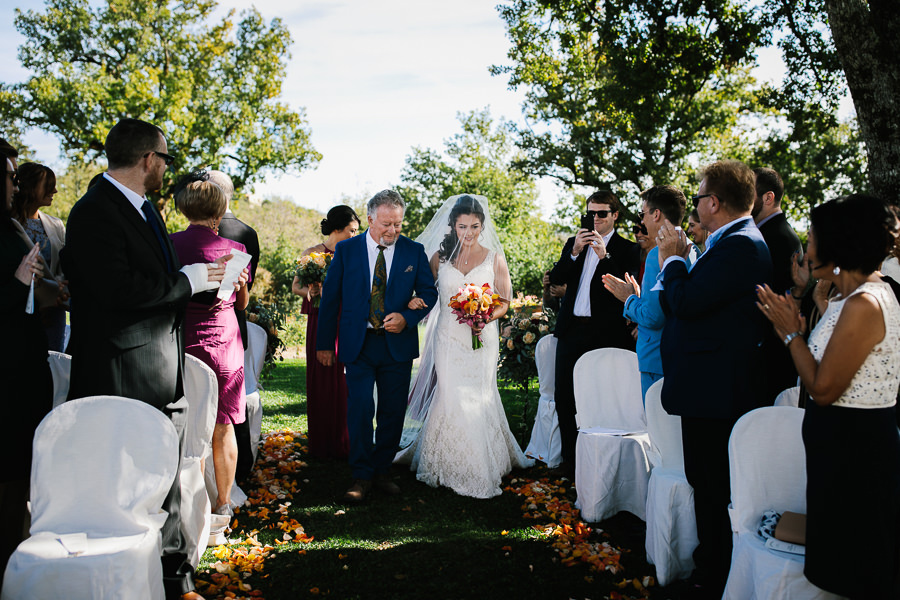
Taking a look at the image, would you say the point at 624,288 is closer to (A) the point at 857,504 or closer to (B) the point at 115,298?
(A) the point at 857,504

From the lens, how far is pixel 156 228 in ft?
11.2

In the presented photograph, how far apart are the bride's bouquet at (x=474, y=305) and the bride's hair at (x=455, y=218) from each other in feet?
1.41

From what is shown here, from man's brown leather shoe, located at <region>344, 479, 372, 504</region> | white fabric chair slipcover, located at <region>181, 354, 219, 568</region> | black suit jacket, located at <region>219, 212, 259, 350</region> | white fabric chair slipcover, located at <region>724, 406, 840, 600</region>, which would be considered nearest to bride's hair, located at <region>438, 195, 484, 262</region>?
black suit jacket, located at <region>219, 212, 259, 350</region>

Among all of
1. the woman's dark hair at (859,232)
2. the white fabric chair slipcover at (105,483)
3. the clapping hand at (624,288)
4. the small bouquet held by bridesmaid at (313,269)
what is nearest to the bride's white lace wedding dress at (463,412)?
the small bouquet held by bridesmaid at (313,269)

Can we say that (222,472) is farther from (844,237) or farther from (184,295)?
(844,237)

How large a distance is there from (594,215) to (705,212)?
2.09 m

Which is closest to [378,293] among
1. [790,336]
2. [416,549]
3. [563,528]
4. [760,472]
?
[416,549]

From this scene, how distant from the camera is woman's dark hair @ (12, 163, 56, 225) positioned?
4035mm

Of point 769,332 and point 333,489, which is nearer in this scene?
point 769,332

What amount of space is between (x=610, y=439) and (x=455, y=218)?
2223 mm

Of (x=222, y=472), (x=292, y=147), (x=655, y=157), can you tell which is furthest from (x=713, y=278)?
(x=292, y=147)

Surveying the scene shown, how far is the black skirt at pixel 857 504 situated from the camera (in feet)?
8.02

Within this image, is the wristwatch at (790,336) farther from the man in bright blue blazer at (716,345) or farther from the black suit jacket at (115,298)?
the black suit jacket at (115,298)

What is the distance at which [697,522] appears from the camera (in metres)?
3.49
